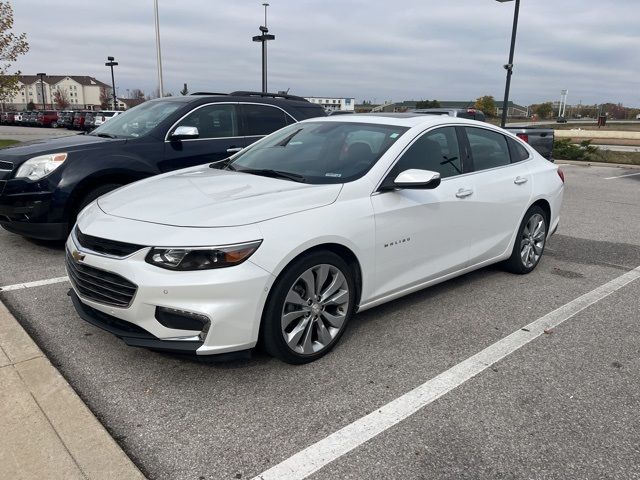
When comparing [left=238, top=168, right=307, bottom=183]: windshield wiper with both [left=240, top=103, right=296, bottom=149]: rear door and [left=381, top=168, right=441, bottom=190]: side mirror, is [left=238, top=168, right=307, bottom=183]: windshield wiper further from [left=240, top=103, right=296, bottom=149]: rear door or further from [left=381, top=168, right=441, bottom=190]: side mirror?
[left=240, top=103, right=296, bottom=149]: rear door

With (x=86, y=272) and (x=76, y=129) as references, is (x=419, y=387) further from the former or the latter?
(x=76, y=129)

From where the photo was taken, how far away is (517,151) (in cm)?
528

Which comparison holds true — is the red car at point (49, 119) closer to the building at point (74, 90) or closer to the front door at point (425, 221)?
the front door at point (425, 221)

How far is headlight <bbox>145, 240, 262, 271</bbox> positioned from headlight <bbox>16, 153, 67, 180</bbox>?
3133 millimetres

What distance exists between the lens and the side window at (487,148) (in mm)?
4664

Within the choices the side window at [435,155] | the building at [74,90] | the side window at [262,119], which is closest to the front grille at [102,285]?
the side window at [435,155]

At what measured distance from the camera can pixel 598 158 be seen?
19.8m

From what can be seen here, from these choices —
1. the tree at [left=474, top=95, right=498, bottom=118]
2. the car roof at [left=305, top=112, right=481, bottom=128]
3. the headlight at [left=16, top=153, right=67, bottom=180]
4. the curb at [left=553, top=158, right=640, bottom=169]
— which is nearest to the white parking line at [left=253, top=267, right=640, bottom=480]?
the car roof at [left=305, top=112, right=481, bottom=128]

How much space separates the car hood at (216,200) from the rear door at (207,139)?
7.43 ft

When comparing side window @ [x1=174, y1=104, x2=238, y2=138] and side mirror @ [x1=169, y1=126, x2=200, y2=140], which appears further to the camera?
side window @ [x1=174, y1=104, x2=238, y2=138]

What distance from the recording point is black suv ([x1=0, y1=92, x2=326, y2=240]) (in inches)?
209

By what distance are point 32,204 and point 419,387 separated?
13.9ft

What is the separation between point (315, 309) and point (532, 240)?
120 inches

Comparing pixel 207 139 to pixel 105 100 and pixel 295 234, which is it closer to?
pixel 295 234
